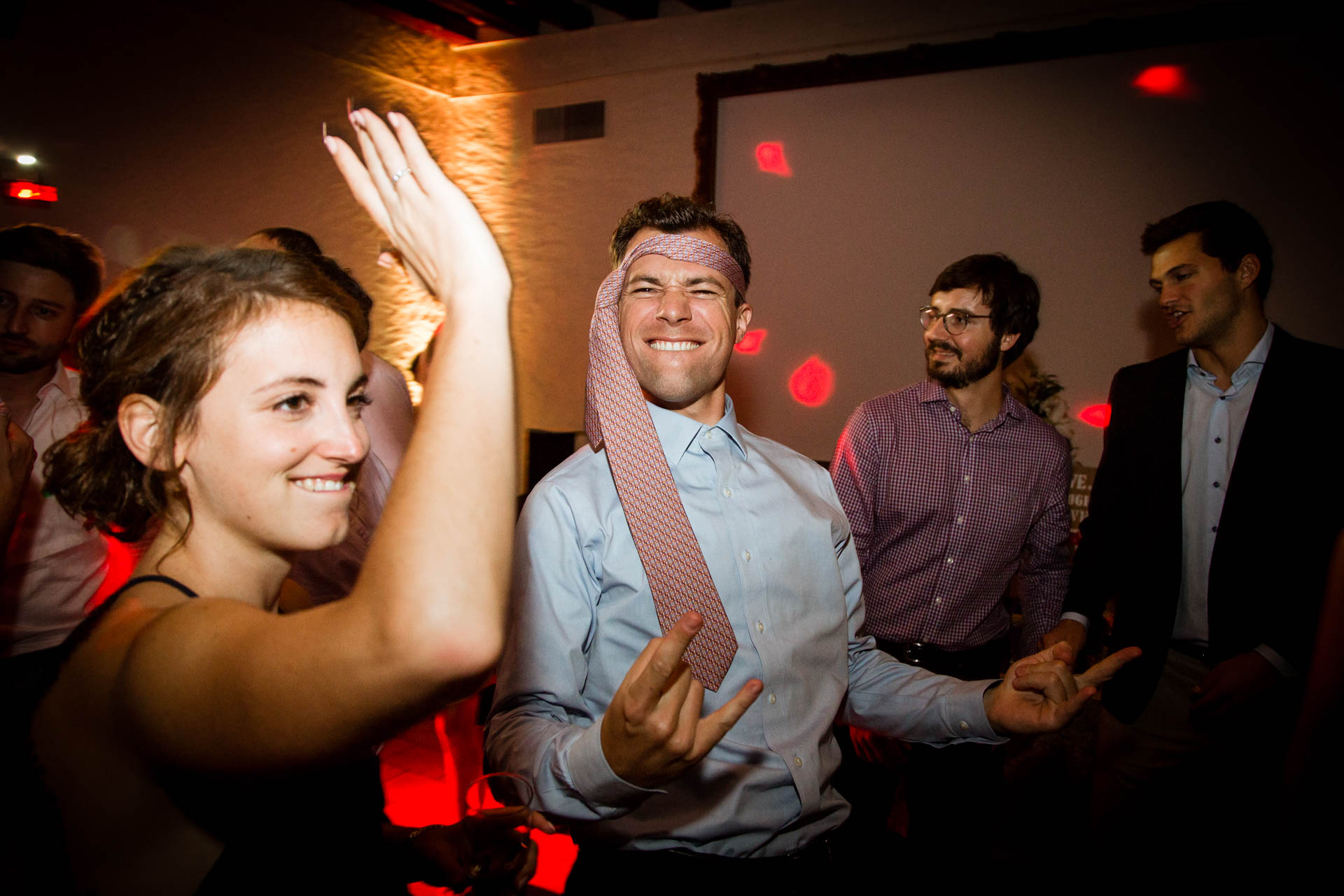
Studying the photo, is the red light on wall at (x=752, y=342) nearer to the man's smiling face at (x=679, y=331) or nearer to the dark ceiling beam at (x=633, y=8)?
the dark ceiling beam at (x=633, y=8)

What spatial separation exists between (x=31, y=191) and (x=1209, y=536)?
560 centimetres

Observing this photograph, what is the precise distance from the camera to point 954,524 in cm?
259

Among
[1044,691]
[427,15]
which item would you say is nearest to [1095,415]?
[1044,691]

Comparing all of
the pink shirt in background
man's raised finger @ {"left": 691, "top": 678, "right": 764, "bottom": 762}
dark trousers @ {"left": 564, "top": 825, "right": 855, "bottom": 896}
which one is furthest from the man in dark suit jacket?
the pink shirt in background

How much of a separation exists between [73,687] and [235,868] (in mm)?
256

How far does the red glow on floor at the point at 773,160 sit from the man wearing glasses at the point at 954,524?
2297mm

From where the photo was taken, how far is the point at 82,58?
13.6 feet

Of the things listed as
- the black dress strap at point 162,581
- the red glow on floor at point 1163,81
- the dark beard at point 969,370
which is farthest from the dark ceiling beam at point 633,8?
the black dress strap at point 162,581

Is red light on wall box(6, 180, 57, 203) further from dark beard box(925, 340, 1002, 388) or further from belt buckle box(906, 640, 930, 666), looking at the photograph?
belt buckle box(906, 640, 930, 666)

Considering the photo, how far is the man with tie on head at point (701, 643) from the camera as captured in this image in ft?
4.38

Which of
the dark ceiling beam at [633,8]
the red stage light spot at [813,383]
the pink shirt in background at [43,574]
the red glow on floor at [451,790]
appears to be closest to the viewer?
the pink shirt in background at [43,574]

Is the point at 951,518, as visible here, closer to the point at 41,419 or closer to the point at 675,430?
the point at 675,430

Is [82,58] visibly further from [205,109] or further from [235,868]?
[235,868]

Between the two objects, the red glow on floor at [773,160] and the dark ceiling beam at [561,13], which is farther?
the dark ceiling beam at [561,13]
